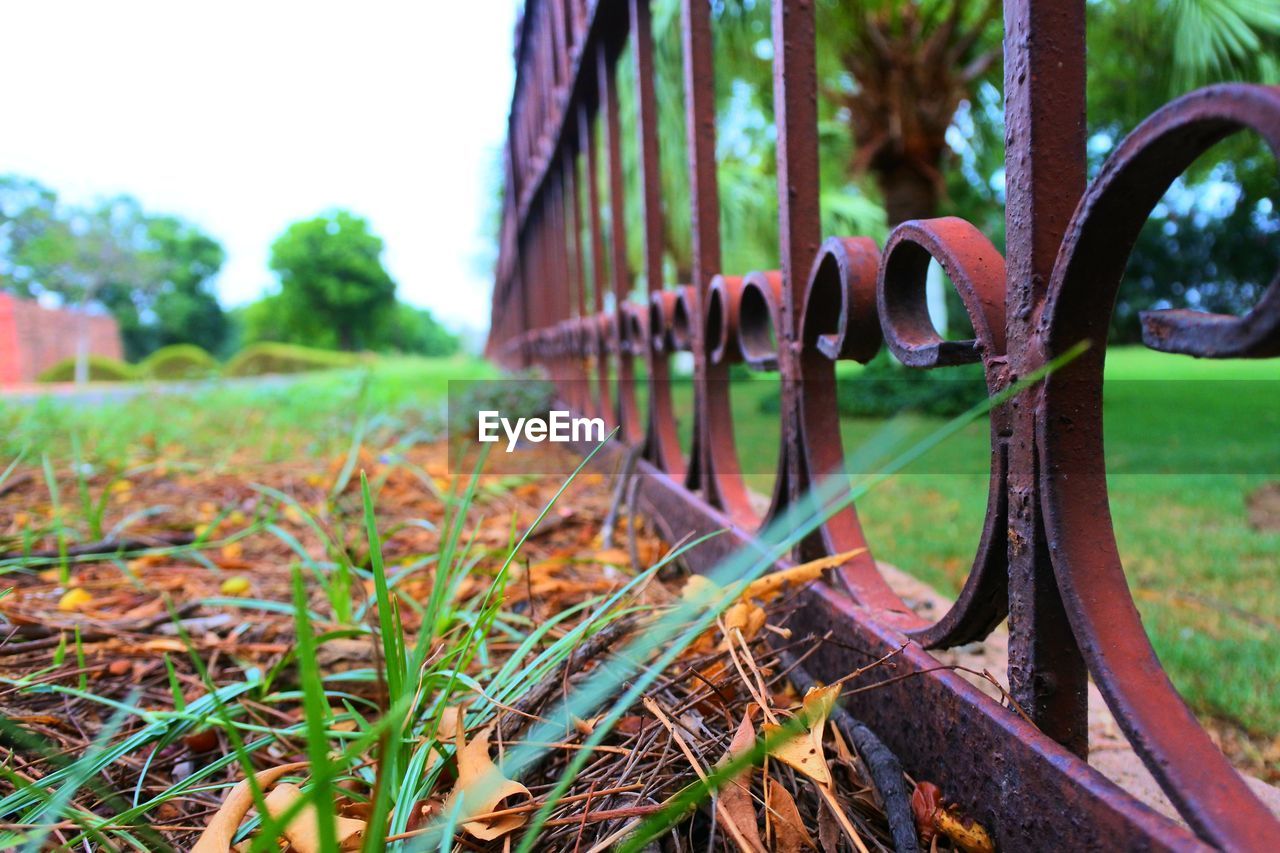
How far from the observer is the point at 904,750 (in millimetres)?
649

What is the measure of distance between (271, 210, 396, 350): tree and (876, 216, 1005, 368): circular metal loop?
52.3 meters

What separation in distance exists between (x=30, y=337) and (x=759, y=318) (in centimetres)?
1637

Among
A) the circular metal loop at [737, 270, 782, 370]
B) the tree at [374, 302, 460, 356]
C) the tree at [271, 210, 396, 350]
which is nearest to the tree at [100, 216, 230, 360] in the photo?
the tree at [271, 210, 396, 350]

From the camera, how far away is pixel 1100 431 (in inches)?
19.1

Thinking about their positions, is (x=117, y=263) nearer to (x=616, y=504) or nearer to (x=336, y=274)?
(x=616, y=504)

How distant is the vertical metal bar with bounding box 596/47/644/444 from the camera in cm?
184

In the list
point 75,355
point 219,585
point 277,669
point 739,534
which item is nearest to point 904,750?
point 739,534

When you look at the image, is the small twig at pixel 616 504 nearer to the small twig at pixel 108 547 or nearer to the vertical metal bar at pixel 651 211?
the vertical metal bar at pixel 651 211

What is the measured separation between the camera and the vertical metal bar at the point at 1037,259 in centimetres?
50

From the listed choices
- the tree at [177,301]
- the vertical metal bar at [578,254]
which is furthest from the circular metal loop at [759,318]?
the tree at [177,301]

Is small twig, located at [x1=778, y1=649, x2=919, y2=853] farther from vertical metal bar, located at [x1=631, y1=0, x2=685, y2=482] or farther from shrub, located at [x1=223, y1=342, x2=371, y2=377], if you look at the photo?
shrub, located at [x1=223, y1=342, x2=371, y2=377]

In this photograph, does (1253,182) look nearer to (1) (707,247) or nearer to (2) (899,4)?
(2) (899,4)

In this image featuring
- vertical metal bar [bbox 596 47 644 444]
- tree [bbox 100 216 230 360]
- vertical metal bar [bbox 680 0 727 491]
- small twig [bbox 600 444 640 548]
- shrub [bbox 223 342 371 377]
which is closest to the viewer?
vertical metal bar [bbox 680 0 727 491]

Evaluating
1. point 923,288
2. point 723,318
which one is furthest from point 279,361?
point 923,288
